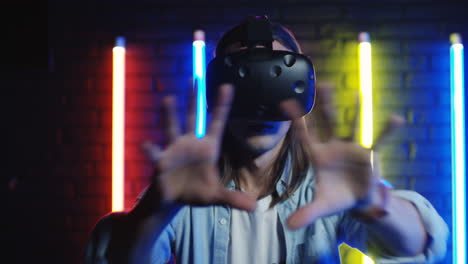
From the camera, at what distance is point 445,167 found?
1.72 m

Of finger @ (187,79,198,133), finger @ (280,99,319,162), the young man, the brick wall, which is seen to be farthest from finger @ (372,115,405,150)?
the brick wall

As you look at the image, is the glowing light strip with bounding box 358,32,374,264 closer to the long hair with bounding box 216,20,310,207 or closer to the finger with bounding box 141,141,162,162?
the long hair with bounding box 216,20,310,207

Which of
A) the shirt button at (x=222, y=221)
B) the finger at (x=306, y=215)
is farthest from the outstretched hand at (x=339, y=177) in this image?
the shirt button at (x=222, y=221)

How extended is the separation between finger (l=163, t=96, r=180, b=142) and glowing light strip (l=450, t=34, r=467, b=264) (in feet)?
4.50

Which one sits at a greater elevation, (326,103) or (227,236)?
(326,103)

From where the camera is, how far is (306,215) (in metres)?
0.65

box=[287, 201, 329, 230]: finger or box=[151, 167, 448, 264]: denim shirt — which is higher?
box=[287, 201, 329, 230]: finger

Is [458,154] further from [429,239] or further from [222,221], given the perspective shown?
[222,221]

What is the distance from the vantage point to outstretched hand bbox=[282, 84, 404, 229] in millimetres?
674

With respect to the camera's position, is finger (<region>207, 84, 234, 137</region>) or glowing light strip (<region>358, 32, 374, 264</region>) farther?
glowing light strip (<region>358, 32, 374, 264</region>)

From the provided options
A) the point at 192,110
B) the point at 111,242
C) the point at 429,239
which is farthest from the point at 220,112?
the point at 429,239

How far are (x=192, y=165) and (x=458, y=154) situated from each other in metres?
1.35

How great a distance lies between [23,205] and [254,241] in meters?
1.32

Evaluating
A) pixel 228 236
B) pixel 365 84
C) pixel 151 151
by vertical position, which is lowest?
pixel 228 236
